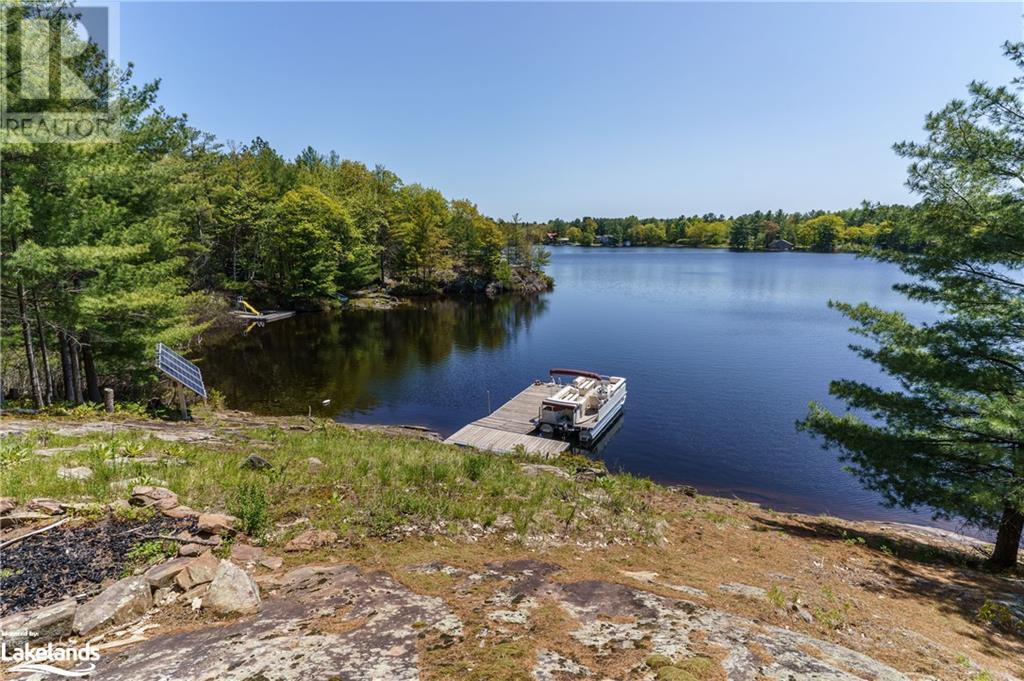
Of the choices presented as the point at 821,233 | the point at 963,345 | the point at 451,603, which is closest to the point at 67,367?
the point at 451,603

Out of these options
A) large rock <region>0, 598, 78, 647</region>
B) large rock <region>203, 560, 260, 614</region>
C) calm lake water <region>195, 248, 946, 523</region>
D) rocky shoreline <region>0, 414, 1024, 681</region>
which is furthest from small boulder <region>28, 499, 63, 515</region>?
calm lake water <region>195, 248, 946, 523</region>

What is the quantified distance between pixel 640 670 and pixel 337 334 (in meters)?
47.3

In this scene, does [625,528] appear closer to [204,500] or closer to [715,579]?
[715,579]

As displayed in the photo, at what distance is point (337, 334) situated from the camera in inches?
1900

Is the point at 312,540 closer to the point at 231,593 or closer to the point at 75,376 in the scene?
the point at 231,593

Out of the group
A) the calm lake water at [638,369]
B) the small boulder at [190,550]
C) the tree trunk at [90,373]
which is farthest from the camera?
the calm lake water at [638,369]

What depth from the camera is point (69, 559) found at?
20.4 ft

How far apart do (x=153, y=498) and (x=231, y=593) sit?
3.25 meters

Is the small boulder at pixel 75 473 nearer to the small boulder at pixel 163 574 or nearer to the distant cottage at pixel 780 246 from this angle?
the small boulder at pixel 163 574

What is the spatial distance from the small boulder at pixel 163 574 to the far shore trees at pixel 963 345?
1428 cm

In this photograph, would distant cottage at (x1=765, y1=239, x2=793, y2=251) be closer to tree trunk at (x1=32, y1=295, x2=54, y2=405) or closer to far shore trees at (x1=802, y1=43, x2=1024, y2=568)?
far shore trees at (x1=802, y1=43, x2=1024, y2=568)

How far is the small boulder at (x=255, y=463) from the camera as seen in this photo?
1020cm

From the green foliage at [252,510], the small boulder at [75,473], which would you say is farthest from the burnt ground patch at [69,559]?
the small boulder at [75,473]

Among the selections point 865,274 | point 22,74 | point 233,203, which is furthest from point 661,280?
point 22,74
